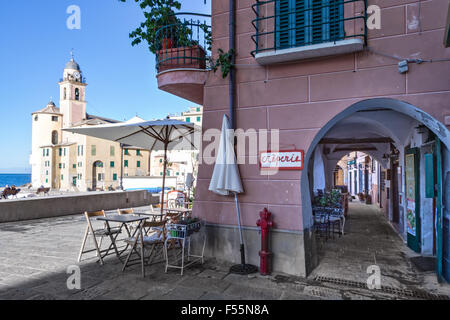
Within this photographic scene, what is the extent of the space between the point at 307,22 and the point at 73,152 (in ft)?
190

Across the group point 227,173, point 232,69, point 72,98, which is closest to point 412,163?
point 227,173

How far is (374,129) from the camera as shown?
27.7ft

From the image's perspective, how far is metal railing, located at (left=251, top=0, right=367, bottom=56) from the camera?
14.8 feet

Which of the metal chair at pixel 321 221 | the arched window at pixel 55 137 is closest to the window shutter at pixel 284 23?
the metal chair at pixel 321 221

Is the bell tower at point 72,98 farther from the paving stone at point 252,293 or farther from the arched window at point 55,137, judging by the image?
the paving stone at point 252,293

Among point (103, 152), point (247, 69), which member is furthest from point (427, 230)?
point (103, 152)

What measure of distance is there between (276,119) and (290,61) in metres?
0.94

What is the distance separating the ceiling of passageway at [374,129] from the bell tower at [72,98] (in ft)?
201

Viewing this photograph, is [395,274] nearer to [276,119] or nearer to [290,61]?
[276,119]

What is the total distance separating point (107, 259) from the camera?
5.42 m

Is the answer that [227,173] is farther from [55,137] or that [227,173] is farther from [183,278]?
[55,137]

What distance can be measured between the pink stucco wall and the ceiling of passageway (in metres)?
2.47

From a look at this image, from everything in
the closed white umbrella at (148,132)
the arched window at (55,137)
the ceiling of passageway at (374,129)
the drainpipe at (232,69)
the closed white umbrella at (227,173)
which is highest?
the arched window at (55,137)

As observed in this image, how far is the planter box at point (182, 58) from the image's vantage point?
5.63m
